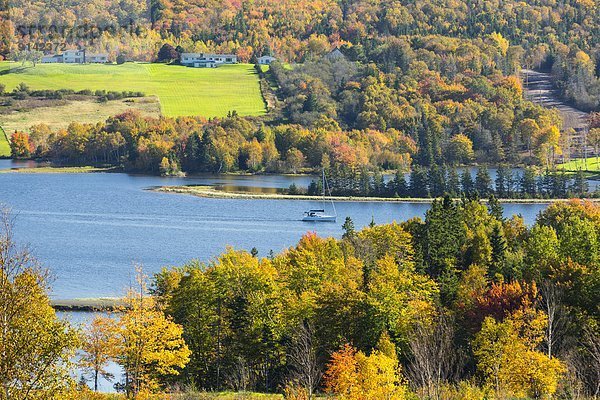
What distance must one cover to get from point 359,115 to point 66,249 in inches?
2256

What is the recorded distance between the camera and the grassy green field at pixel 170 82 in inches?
4375

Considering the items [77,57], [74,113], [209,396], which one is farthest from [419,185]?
[77,57]

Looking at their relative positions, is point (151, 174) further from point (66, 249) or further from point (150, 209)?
point (66, 249)

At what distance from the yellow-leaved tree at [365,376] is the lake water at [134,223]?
15.6 meters

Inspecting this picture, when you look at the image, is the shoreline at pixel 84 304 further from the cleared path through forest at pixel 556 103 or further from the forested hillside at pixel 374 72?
the cleared path through forest at pixel 556 103

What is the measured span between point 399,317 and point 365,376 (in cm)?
618

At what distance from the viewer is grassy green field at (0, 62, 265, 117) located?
111125 mm

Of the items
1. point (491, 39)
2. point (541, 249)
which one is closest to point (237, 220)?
point (541, 249)

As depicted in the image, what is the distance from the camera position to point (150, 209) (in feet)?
231

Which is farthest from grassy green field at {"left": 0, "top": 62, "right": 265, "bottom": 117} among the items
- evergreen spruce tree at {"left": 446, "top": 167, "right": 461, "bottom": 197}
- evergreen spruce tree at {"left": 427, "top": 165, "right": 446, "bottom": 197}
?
evergreen spruce tree at {"left": 446, "top": 167, "right": 461, "bottom": 197}

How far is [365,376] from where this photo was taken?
25.0 metres

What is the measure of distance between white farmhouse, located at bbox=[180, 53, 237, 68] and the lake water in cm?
3883

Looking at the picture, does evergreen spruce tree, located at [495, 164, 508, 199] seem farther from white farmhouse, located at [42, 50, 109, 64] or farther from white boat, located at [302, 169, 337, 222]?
white farmhouse, located at [42, 50, 109, 64]

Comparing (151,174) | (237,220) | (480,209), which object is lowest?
(151,174)
